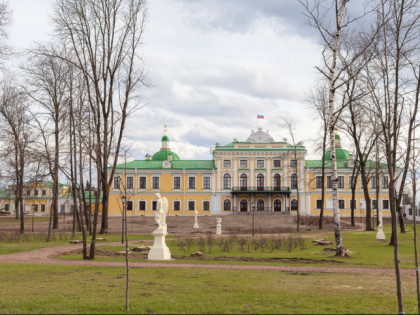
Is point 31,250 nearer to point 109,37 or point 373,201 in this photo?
point 109,37

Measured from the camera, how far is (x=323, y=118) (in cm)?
3070

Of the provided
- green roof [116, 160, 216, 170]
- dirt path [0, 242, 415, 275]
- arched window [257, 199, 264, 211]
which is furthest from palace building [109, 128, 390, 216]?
dirt path [0, 242, 415, 275]

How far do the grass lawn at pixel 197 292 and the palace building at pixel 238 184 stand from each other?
44.0m

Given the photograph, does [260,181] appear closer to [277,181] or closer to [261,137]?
[277,181]

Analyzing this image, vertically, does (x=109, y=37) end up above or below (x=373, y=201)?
above

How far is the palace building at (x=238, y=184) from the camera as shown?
5644cm

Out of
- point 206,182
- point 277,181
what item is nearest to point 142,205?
point 206,182

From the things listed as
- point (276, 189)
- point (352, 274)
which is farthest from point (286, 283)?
point (276, 189)

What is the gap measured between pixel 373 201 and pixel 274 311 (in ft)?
174

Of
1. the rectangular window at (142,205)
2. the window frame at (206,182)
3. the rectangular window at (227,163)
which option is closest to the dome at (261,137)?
the rectangular window at (227,163)

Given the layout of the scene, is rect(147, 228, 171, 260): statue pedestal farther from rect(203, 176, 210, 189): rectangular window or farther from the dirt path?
rect(203, 176, 210, 189): rectangular window

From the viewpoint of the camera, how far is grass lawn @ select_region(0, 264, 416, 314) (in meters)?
7.95

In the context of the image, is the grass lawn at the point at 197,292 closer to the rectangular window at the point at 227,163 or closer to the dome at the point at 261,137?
the rectangular window at the point at 227,163

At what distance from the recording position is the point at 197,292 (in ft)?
30.7
